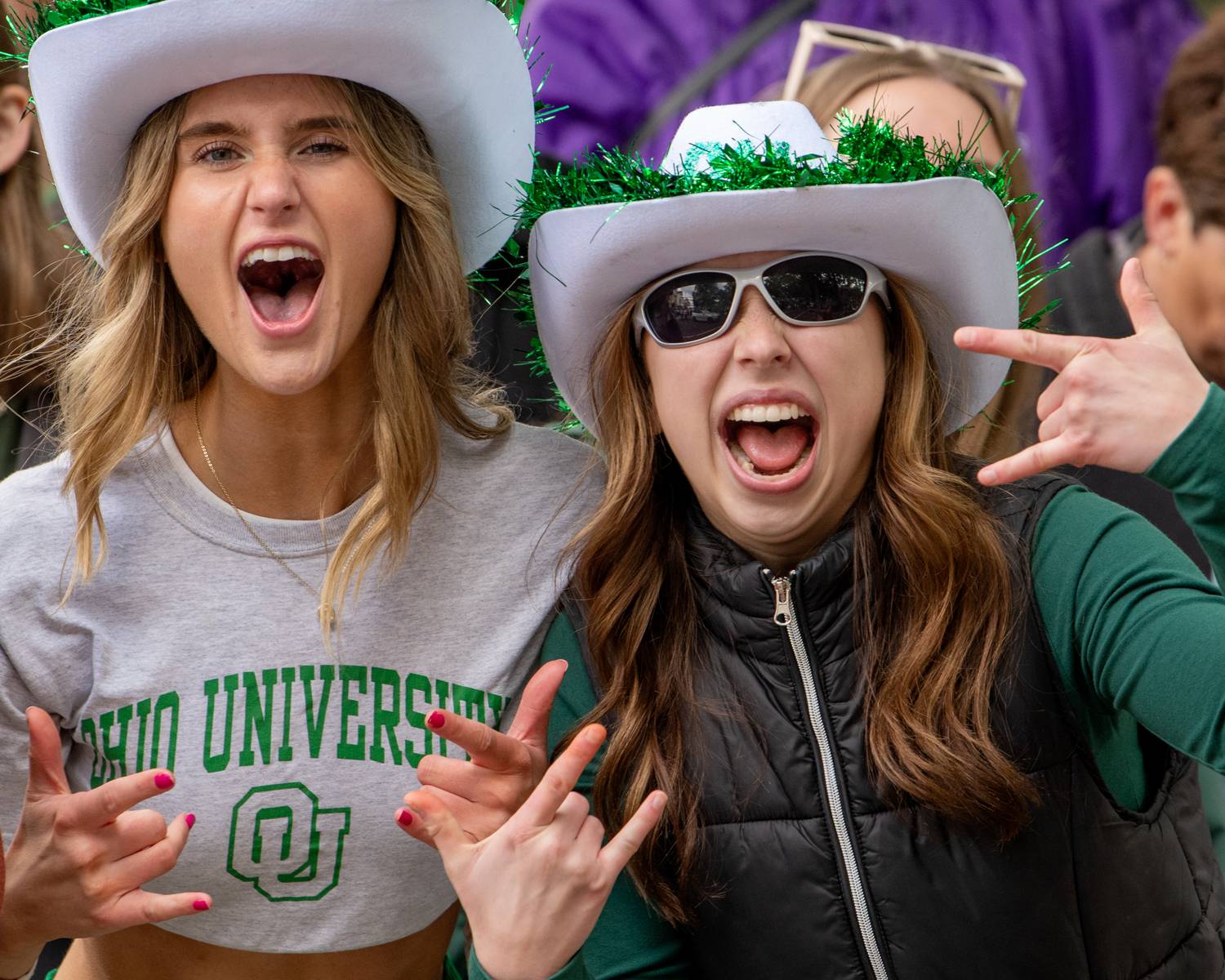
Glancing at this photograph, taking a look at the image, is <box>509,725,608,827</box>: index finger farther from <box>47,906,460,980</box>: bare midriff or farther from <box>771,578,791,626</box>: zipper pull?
<box>47,906,460,980</box>: bare midriff

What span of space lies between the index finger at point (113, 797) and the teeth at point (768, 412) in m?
0.96

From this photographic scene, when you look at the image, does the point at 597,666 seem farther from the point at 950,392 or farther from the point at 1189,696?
the point at 1189,696

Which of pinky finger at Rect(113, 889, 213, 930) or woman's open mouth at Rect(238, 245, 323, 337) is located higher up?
woman's open mouth at Rect(238, 245, 323, 337)

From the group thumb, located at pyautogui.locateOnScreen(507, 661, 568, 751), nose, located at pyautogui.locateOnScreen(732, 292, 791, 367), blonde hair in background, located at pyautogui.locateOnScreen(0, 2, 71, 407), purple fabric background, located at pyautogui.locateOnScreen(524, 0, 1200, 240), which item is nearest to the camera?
thumb, located at pyautogui.locateOnScreen(507, 661, 568, 751)

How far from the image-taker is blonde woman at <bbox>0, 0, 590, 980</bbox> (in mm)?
2303

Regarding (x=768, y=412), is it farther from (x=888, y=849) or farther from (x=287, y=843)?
(x=287, y=843)

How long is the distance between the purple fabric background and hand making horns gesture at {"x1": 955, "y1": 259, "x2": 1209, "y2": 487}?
9.90 ft

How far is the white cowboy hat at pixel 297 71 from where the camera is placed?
221 cm

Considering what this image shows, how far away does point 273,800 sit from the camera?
92.1 inches

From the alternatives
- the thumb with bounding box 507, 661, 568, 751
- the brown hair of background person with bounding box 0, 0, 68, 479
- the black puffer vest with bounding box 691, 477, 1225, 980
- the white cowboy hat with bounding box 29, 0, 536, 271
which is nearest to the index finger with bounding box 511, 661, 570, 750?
the thumb with bounding box 507, 661, 568, 751

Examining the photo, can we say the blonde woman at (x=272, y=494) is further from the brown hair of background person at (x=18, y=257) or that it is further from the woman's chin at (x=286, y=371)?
the brown hair of background person at (x=18, y=257)

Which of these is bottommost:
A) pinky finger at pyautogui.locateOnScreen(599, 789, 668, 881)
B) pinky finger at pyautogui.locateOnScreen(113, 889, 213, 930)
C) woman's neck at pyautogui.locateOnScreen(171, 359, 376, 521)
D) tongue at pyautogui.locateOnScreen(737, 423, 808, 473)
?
pinky finger at pyautogui.locateOnScreen(113, 889, 213, 930)

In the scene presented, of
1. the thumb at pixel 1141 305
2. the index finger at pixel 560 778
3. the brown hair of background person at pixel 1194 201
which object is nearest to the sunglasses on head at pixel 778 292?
the thumb at pixel 1141 305

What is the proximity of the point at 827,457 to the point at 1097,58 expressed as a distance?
3.44m
